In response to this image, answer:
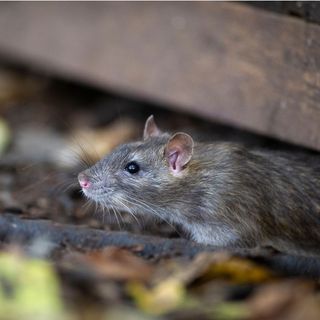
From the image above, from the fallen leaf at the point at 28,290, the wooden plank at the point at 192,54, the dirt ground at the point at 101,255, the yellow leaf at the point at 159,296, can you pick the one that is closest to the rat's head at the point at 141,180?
the dirt ground at the point at 101,255

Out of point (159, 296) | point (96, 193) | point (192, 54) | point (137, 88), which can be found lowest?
point (96, 193)

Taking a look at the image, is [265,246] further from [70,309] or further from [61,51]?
[61,51]

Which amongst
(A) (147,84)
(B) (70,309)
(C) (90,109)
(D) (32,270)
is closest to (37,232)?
(D) (32,270)

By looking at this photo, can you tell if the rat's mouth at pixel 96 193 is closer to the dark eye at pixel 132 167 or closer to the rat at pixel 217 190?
the rat at pixel 217 190

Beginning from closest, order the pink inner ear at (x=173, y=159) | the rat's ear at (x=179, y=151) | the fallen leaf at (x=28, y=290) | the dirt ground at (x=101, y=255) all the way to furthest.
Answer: the fallen leaf at (x=28, y=290) < the dirt ground at (x=101, y=255) < the rat's ear at (x=179, y=151) < the pink inner ear at (x=173, y=159)

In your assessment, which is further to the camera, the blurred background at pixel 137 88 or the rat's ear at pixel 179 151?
the blurred background at pixel 137 88

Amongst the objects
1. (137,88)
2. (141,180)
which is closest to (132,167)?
(141,180)

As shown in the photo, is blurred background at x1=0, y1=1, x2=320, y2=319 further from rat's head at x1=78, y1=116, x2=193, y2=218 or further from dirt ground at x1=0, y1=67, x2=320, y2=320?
rat's head at x1=78, y1=116, x2=193, y2=218

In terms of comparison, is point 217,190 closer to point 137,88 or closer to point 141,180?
point 141,180
